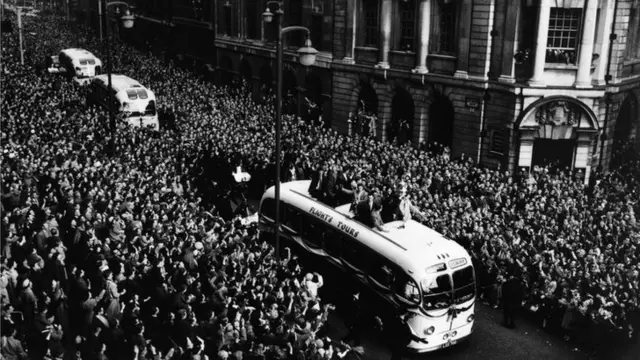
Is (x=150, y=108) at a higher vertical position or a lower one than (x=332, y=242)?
higher

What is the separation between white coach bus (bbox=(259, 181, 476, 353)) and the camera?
14.8m

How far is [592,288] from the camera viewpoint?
15.9 metres

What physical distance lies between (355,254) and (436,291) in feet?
8.04

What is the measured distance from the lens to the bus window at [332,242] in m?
17.2

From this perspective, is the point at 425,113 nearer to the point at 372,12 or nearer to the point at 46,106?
→ the point at 372,12

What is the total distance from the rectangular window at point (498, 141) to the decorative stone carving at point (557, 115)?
162cm

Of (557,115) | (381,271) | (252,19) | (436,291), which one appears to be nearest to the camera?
(436,291)

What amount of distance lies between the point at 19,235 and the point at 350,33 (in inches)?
900

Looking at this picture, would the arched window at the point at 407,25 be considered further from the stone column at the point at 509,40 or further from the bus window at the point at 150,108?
the bus window at the point at 150,108

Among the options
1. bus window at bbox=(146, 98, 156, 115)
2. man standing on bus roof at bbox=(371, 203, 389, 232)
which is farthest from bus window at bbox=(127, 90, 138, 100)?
man standing on bus roof at bbox=(371, 203, 389, 232)

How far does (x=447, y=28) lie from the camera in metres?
31.0

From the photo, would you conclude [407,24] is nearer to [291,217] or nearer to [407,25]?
[407,25]

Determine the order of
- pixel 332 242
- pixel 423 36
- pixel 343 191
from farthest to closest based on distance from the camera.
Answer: pixel 423 36, pixel 343 191, pixel 332 242

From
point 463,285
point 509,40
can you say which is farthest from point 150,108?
point 463,285
